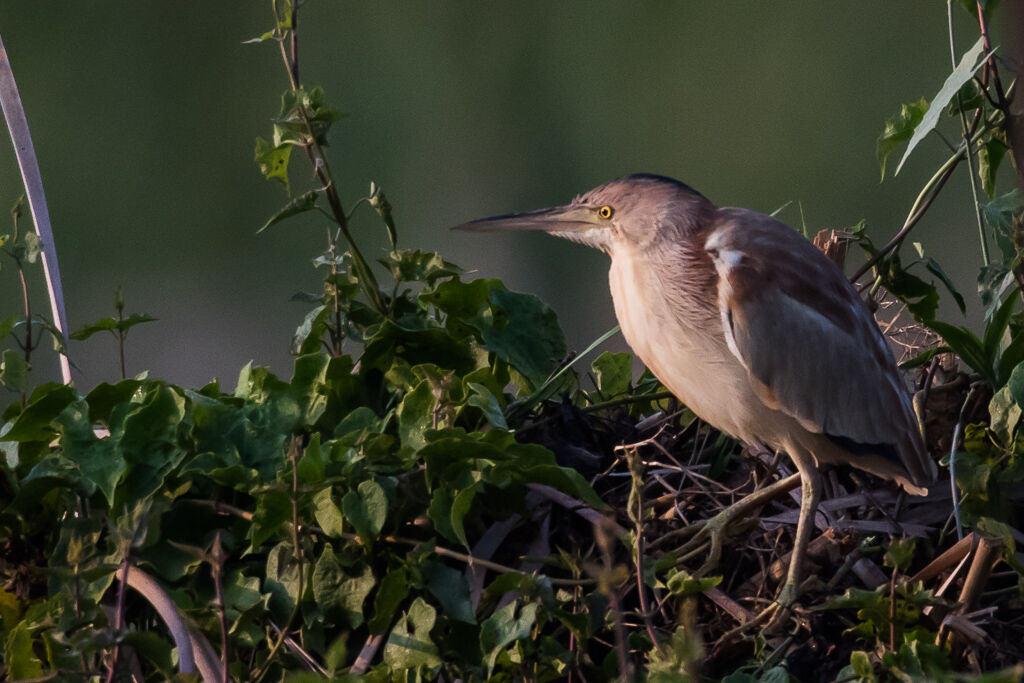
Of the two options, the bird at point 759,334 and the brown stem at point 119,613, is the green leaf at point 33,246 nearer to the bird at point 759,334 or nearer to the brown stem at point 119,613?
the brown stem at point 119,613

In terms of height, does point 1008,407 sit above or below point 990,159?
below

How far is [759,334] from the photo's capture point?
3.54ft

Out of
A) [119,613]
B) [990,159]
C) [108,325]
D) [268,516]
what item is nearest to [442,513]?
[268,516]

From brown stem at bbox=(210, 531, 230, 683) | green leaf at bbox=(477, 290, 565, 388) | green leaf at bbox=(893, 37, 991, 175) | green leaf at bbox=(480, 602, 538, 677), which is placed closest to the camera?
brown stem at bbox=(210, 531, 230, 683)

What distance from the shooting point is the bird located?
1.04 metres

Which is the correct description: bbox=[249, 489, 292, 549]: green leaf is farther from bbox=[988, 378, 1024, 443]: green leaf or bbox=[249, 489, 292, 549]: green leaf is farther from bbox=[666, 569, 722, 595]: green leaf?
bbox=[988, 378, 1024, 443]: green leaf

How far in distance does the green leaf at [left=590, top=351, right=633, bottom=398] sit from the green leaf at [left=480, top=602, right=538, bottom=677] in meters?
0.46

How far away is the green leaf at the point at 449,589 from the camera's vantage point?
0.83 meters

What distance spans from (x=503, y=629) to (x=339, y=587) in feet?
0.46

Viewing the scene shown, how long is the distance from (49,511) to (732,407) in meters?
0.60

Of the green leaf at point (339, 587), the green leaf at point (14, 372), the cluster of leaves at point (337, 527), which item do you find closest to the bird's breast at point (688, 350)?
the cluster of leaves at point (337, 527)

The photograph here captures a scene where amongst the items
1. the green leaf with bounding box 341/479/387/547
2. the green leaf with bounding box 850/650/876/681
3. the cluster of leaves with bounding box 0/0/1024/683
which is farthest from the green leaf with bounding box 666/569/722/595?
the green leaf with bounding box 341/479/387/547

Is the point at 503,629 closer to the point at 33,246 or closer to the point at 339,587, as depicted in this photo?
the point at 339,587

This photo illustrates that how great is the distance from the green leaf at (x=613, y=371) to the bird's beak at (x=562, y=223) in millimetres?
125
